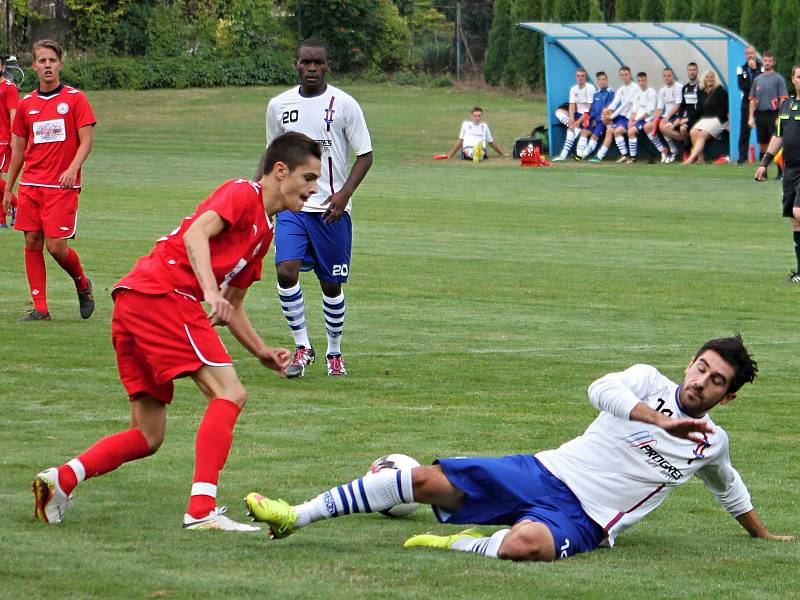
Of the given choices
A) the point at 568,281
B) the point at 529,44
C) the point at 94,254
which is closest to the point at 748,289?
the point at 568,281

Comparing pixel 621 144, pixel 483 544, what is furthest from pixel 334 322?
pixel 621 144

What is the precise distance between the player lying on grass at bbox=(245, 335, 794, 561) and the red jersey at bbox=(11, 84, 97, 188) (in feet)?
26.9

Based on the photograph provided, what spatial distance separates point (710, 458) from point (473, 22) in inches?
2440

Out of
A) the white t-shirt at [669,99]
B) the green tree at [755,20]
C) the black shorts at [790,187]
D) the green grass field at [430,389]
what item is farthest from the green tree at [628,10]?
the black shorts at [790,187]

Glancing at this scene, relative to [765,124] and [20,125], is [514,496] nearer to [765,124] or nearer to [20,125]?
[20,125]

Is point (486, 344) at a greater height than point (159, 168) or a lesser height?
greater

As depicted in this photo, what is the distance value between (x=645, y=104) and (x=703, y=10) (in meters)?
13.1

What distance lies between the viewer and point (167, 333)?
21.1ft

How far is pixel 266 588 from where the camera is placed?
5.42m

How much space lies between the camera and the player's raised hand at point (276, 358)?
654cm

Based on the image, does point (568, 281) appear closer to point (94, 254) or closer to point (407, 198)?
point (94, 254)

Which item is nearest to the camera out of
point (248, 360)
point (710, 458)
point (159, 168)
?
point (710, 458)

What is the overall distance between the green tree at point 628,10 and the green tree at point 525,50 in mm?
3096

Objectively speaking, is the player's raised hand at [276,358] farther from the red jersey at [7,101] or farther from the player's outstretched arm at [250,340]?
the red jersey at [7,101]
